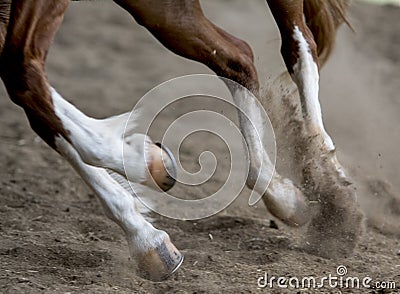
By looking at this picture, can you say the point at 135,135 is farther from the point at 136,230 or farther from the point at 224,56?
the point at 224,56

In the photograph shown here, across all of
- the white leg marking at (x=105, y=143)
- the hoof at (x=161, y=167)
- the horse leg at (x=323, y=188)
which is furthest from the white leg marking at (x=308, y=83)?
the white leg marking at (x=105, y=143)

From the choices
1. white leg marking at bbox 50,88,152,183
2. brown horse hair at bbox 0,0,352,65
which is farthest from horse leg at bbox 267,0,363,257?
white leg marking at bbox 50,88,152,183

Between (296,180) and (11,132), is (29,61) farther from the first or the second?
(11,132)

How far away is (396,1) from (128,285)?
22.0 ft

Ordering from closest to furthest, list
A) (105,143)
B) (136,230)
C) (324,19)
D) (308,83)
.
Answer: (105,143) < (136,230) < (308,83) < (324,19)

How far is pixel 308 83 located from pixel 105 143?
3.64ft

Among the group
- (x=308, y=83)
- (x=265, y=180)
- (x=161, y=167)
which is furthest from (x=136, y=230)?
(x=308, y=83)

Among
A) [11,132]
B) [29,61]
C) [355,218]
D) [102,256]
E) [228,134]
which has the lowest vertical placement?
[11,132]

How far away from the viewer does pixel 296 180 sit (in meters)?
3.79

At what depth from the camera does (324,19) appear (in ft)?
14.4

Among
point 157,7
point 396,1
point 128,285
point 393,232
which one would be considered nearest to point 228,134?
point 393,232

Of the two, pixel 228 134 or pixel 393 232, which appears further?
pixel 228 134

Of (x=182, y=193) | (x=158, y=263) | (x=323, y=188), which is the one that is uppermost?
(x=323, y=188)

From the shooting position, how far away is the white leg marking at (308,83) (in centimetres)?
384
